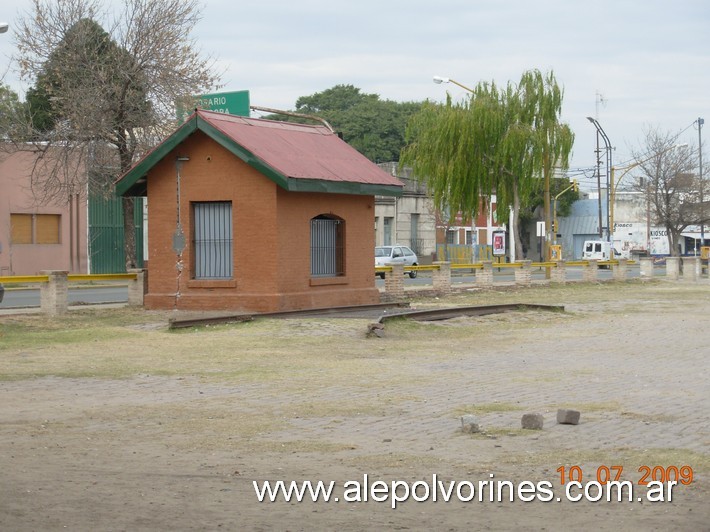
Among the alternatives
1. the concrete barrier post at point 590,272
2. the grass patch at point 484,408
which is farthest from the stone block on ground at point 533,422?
the concrete barrier post at point 590,272

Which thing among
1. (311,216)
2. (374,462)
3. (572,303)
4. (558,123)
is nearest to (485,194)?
(558,123)

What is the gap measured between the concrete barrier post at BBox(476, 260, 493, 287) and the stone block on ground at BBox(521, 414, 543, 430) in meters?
26.8

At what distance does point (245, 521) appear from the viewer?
6.85m

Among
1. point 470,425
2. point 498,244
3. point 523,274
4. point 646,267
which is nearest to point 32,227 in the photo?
point 523,274

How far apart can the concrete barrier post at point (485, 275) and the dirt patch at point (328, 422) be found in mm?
15785

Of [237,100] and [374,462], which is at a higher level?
[237,100]

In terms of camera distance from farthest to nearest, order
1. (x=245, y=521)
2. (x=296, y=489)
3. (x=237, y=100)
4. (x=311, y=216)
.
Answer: (x=237, y=100), (x=311, y=216), (x=296, y=489), (x=245, y=521)

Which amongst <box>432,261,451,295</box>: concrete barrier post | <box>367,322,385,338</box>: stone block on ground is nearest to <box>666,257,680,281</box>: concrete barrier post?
<box>432,261,451,295</box>: concrete barrier post

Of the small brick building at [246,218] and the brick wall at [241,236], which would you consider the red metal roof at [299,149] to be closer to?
the small brick building at [246,218]

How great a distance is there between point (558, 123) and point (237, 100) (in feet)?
62.8

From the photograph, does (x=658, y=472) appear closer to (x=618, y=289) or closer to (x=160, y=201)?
(x=160, y=201)

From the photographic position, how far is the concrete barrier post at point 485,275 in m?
36.9

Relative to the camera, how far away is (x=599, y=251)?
221ft

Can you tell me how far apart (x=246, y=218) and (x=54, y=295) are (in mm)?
4699
